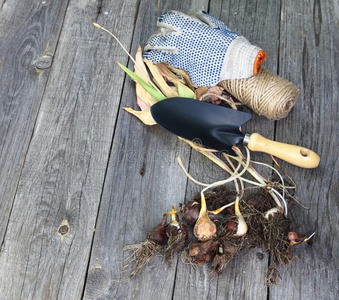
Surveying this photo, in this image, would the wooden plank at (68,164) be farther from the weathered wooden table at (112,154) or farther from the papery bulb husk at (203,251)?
the papery bulb husk at (203,251)

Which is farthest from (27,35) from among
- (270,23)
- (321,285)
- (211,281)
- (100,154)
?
(321,285)

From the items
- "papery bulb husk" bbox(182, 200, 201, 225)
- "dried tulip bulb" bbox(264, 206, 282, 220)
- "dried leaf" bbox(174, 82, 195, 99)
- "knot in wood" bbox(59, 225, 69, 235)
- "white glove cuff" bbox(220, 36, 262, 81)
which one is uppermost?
"white glove cuff" bbox(220, 36, 262, 81)

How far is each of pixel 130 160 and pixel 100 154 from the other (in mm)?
93

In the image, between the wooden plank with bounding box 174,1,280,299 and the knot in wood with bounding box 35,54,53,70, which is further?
the knot in wood with bounding box 35,54,53,70

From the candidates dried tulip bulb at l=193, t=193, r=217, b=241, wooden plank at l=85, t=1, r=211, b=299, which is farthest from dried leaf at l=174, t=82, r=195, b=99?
dried tulip bulb at l=193, t=193, r=217, b=241

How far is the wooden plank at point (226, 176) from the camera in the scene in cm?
86

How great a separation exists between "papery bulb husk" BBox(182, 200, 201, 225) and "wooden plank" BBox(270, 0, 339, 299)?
0.26 metres

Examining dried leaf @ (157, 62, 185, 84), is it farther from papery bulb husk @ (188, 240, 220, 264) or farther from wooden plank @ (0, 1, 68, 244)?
papery bulb husk @ (188, 240, 220, 264)

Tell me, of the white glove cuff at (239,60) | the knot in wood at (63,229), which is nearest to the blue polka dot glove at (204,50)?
the white glove cuff at (239,60)

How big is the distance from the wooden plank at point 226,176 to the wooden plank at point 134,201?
0.13ft

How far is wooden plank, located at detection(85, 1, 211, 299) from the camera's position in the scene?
2.87ft

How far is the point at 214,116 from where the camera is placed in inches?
37.9

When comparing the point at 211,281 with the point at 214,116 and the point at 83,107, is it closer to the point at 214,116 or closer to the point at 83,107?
the point at 214,116

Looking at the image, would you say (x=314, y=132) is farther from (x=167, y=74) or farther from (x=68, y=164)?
(x=68, y=164)
